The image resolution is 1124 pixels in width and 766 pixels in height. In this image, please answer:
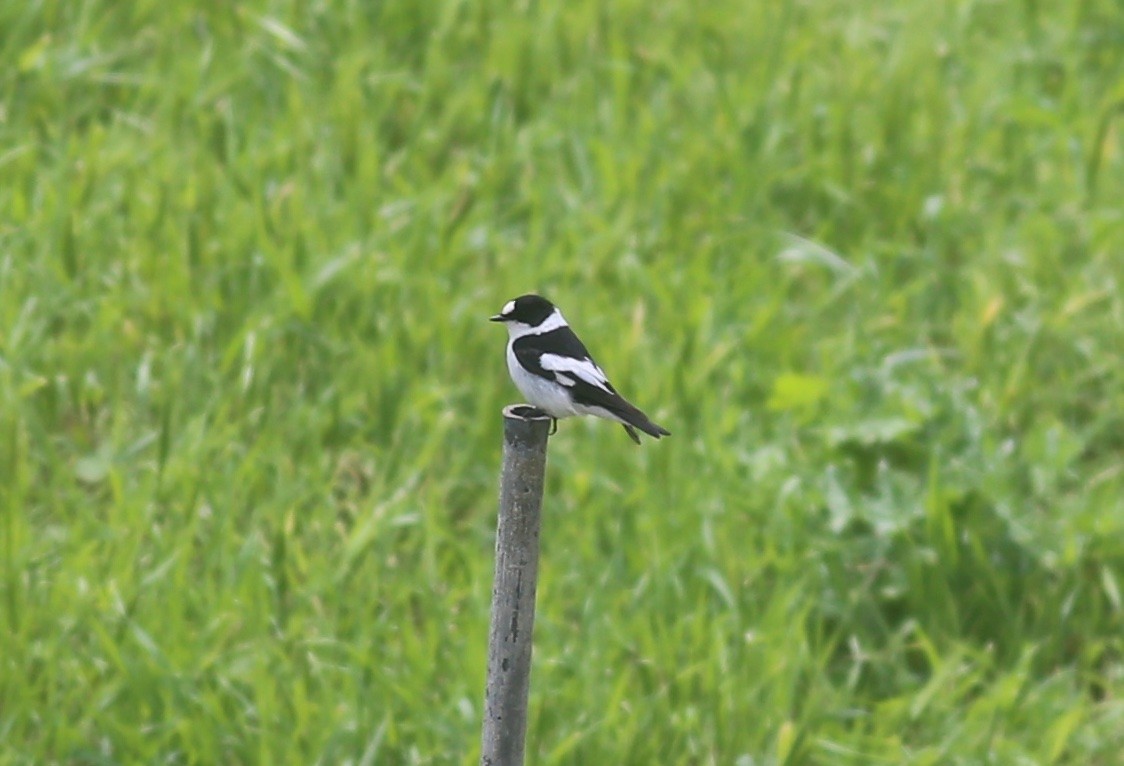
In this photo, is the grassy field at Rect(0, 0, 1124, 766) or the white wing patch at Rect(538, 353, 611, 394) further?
the grassy field at Rect(0, 0, 1124, 766)

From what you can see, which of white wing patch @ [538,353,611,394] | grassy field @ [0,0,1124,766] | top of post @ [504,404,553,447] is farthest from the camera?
grassy field @ [0,0,1124,766]

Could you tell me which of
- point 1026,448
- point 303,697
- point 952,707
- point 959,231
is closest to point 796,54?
point 959,231

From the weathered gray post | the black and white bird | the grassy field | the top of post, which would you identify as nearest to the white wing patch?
the black and white bird

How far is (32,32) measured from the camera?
6.38 metres

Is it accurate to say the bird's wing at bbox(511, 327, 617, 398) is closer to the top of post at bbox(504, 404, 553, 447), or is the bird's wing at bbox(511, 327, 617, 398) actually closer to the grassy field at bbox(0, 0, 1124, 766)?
the top of post at bbox(504, 404, 553, 447)

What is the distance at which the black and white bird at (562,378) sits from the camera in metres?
3.26

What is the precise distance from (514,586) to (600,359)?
8.43ft

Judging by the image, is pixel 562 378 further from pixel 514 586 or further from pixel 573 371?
pixel 514 586

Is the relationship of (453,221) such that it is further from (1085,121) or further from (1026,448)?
(1085,121)

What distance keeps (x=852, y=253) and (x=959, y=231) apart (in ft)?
1.60

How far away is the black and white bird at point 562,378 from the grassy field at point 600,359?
1094mm

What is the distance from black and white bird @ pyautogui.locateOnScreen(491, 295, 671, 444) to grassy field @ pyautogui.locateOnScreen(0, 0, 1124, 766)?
43.1 inches

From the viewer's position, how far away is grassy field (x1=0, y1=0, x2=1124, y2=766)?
4.24 metres

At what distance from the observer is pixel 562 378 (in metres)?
3.26
